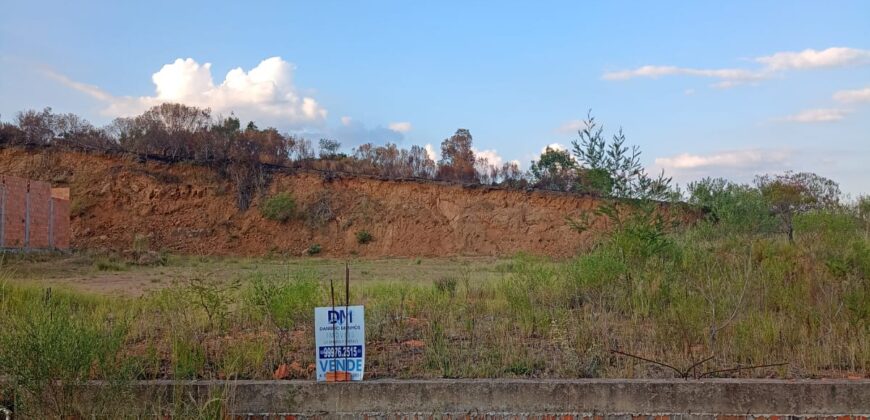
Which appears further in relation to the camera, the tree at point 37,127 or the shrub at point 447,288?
the tree at point 37,127

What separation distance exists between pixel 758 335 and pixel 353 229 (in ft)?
126

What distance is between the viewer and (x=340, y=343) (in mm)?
5121

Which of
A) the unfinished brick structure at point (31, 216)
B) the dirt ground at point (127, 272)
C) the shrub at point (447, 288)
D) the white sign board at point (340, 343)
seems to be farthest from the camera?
the unfinished brick structure at point (31, 216)

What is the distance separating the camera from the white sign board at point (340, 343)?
508cm

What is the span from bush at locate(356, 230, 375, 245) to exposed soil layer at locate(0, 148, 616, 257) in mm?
273

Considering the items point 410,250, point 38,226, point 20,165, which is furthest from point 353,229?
point 20,165

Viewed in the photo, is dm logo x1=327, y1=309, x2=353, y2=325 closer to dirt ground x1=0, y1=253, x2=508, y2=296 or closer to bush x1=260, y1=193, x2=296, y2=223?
dirt ground x1=0, y1=253, x2=508, y2=296

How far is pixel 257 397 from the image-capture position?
5066 millimetres

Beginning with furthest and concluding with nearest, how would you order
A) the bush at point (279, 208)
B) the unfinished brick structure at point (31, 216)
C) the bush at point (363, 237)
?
1. the bush at point (363, 237)
2. the bush at point (279, 208)
3. the unfinished brick structure at point (31, 216)

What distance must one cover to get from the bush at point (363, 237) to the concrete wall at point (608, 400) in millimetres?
38276

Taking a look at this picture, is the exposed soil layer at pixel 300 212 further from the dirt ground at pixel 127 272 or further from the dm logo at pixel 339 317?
the dm logo at pixel 339 317

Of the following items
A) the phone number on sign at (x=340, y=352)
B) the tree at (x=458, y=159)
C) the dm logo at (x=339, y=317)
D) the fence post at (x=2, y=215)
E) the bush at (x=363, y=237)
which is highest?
the tree at (x=458, y=159)

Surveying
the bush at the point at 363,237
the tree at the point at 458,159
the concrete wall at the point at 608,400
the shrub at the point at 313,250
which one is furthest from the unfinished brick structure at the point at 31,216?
the concrete wall at the point at 608,400

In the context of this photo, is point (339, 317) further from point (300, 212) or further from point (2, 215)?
point (300, 212)
